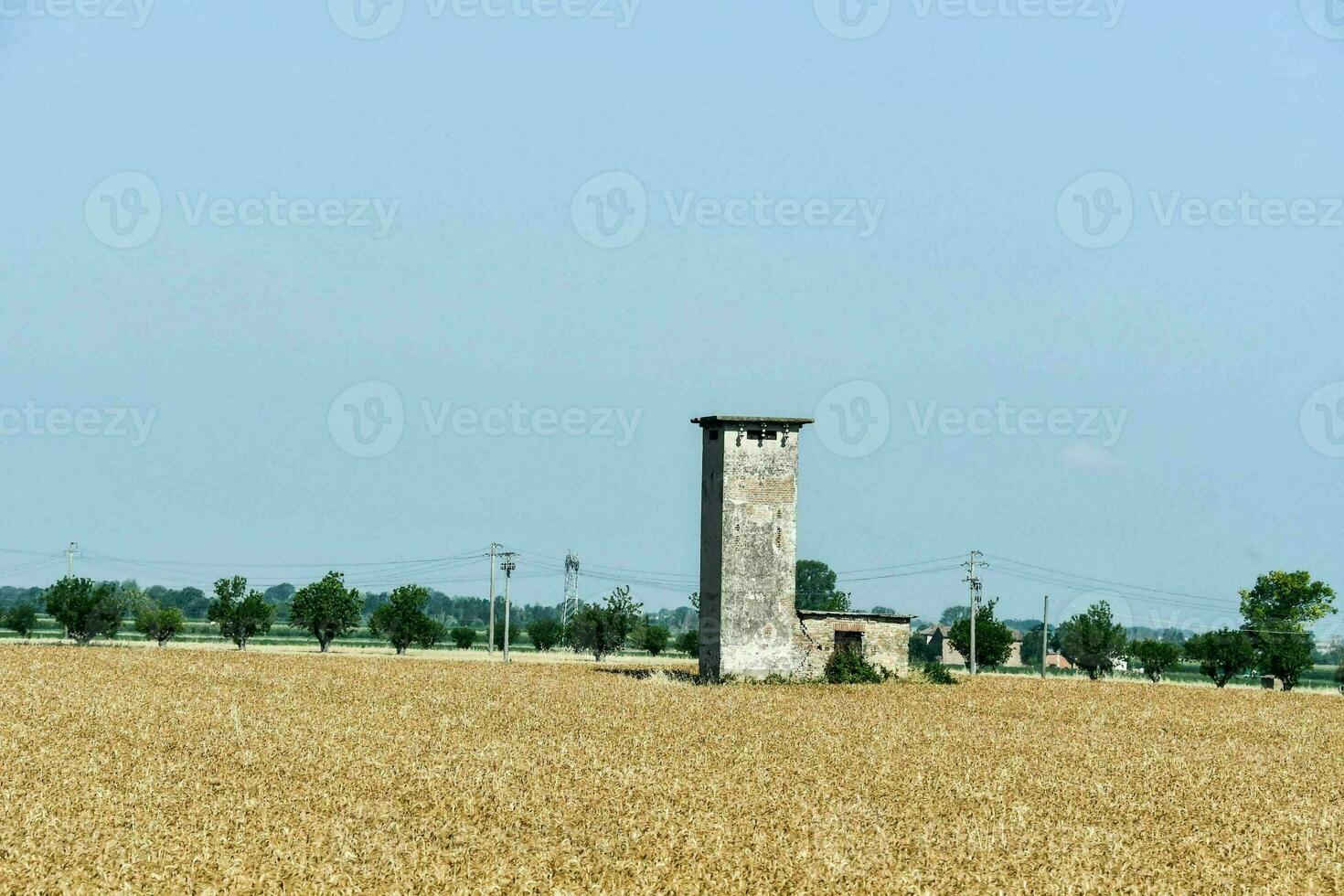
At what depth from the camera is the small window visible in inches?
2136

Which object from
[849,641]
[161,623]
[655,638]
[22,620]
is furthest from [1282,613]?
[22,620]

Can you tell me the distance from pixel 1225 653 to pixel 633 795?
79.1 meters

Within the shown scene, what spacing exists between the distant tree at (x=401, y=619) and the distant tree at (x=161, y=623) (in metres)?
13.3

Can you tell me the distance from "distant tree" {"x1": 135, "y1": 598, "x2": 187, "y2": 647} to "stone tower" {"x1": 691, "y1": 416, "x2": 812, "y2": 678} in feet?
182

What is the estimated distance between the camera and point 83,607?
288 feet

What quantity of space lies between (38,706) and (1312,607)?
90.6m

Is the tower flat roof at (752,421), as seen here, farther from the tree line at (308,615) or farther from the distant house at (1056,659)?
the distant house at (1056,659)

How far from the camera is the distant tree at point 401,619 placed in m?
98.1

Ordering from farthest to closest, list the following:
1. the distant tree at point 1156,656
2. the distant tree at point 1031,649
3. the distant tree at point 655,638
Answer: the distant tree at point 1031,649 → the distant tree at point 655,638 → the distant tree at point 1156,656

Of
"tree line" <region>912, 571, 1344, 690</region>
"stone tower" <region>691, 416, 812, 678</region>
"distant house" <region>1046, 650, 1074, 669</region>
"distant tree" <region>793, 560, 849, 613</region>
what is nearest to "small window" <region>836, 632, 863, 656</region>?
"stone tower" <region>691, 416, 812, 678</region>

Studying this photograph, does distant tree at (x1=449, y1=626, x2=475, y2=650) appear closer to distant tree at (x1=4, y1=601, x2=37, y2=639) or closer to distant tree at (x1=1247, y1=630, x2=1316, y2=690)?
distant tree at (x1=4, y1=601, x2=37, y2=639)

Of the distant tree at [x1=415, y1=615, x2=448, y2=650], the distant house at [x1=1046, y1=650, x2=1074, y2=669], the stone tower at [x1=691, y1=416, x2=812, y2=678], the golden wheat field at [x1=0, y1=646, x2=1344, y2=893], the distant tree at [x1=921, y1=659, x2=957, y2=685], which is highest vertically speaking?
the stone tower at [x1=691, y1=416, x2=812, y2=678]

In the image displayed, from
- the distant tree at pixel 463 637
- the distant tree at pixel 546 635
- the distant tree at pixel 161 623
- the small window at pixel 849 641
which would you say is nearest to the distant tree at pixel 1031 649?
the distant tree at pixel 546 635

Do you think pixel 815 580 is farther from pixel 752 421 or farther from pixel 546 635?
pixel 752 421
